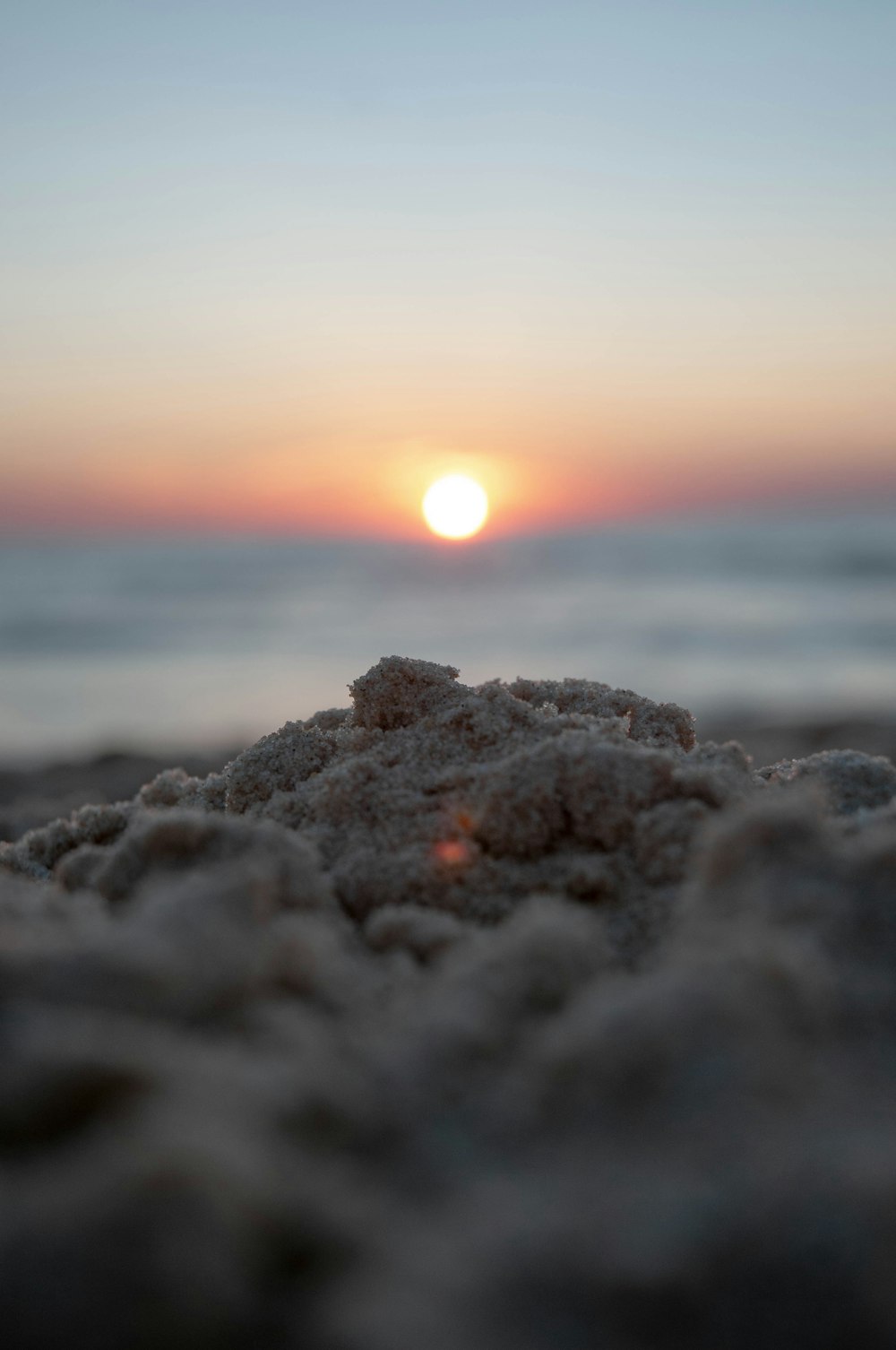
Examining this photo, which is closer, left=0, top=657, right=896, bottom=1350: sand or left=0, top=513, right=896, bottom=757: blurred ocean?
left=0, top=657, right=896, bottom=1350: sand

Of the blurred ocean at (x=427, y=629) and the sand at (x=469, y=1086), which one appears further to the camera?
the blurred ocean at (x=427, y=629)

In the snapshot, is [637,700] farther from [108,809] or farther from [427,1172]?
[427,1172]

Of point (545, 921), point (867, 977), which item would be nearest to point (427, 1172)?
point (545, 921)

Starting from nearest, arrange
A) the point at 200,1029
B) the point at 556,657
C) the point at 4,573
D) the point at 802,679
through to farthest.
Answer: the point at 200,1029, the point at 802,679, the point at 556,657, the point at 4,573

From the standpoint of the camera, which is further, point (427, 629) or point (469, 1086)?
point (427, 629)

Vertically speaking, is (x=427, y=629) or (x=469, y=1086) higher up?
(x=427, y=629)
